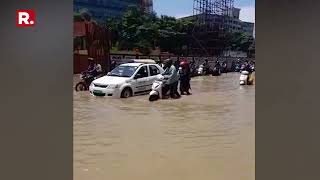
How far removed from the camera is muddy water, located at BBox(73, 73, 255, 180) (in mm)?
4336

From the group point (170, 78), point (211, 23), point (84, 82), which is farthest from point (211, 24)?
point (84, 82)

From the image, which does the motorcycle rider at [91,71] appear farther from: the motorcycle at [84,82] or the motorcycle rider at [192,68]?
the motorcycle rider at [192,68]

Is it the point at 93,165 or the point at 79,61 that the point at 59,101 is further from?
the point at 93,165

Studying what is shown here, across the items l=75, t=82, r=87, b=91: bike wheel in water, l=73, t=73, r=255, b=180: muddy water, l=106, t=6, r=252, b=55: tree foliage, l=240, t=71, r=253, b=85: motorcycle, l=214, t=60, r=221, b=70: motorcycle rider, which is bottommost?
l=73, t=73, r=255, b=180: muddy water

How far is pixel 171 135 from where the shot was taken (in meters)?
4.39

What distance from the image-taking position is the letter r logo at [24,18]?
4.33 meters

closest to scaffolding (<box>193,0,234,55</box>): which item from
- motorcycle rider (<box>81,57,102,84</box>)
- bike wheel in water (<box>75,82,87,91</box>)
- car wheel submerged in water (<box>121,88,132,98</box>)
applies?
car wheel submerged in water (<box>121,88,132,98</box>)

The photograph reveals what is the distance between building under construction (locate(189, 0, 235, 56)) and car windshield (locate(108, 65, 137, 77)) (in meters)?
0.63

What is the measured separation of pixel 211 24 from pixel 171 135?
1.18 meters

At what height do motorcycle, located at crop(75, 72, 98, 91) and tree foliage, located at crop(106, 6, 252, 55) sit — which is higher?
tree foliage, located at crop(106, 6, 252, 55)

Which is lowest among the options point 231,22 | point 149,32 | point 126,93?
point 126,93

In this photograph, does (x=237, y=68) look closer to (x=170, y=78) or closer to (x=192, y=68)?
(x=192, y=68)

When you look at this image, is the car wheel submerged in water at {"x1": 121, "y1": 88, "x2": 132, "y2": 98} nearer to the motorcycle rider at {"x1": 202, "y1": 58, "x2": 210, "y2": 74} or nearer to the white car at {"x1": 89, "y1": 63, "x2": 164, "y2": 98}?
the white car at {"x1": 89, "y1": 63, "x2": 164, "y2": 98}

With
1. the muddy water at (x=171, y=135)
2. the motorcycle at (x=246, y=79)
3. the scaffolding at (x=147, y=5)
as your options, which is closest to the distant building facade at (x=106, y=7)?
the scaffolding at (x=147, y=5)
